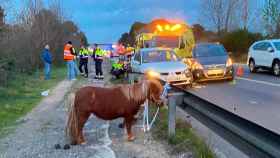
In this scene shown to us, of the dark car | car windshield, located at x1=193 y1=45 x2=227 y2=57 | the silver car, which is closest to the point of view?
the silver car

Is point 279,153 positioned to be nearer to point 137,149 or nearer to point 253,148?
point 253,148

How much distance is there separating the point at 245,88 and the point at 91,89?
11172mm

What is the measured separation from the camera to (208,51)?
2022 centimetres

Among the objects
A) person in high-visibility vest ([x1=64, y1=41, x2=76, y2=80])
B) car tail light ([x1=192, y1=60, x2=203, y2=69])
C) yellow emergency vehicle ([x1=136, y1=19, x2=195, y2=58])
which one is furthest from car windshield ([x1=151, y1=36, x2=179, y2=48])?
car tail light ([x1=192, y1=60, x2=203, y2=69])

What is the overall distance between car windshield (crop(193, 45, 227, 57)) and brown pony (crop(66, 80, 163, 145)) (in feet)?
43.4

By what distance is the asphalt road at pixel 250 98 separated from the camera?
1008cm

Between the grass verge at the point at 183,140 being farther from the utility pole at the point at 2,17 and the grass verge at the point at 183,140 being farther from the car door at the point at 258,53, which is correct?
the car door at the point at 258,53

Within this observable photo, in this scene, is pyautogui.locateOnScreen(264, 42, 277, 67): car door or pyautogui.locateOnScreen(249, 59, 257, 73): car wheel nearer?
pyautogui.locateOnScreen(264, 42, 277, 67): car door

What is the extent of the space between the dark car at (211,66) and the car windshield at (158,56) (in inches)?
56.0

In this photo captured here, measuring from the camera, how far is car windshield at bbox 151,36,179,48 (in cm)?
2525

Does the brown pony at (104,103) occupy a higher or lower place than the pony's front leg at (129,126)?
higher

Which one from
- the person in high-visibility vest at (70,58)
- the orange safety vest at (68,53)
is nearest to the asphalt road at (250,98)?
the person in high-visibility vest at (70,58)

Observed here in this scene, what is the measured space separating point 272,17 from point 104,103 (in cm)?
3885

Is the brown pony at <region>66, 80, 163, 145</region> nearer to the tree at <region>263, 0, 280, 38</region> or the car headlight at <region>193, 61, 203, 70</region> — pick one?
the car headlight at <region>193, 61, 203, 70</region>
